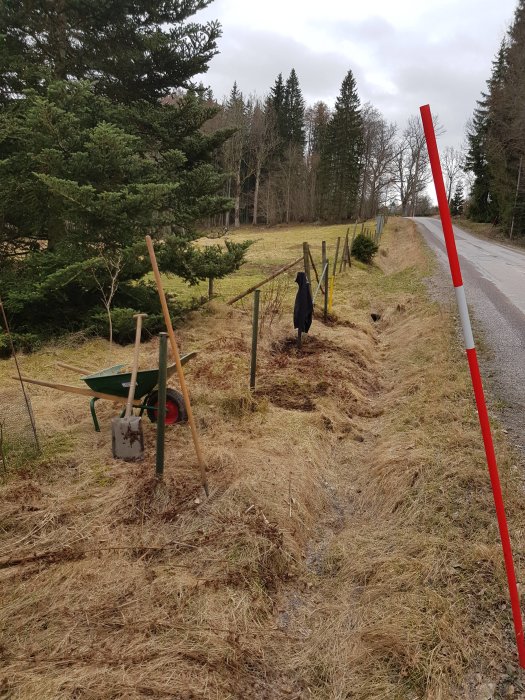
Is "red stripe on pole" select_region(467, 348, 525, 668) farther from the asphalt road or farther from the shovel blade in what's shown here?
the shovel blade

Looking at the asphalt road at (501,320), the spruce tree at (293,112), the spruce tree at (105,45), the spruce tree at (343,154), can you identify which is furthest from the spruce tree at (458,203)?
the spruce tree at (105,45)

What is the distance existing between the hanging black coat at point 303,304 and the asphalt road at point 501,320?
2.85 m

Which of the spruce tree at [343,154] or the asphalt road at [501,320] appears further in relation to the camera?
the spruce tree at [343,154]

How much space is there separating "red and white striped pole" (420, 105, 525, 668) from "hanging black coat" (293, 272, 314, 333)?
5276 millimetres

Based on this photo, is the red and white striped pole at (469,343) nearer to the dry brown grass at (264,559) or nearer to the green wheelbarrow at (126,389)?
the dry brown grass at (264,559)

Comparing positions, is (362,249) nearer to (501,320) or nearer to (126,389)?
(501,320)

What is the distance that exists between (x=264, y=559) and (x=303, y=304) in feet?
16.4

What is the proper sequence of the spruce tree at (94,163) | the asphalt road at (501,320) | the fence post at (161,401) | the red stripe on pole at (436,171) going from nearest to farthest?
the red stripe on pole at (436,171) < the fence post at (161,401) < the asphalt road at (501,320) < the spruce tree at (94,163)

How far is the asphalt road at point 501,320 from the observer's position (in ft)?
16.6

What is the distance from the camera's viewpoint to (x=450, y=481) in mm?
3643

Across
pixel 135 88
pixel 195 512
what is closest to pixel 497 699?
pixel 195 512

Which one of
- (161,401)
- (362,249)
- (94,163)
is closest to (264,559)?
(161,401)

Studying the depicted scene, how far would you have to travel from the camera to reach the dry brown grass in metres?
2.26

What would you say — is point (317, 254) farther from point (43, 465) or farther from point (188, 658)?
point (188, 658)
